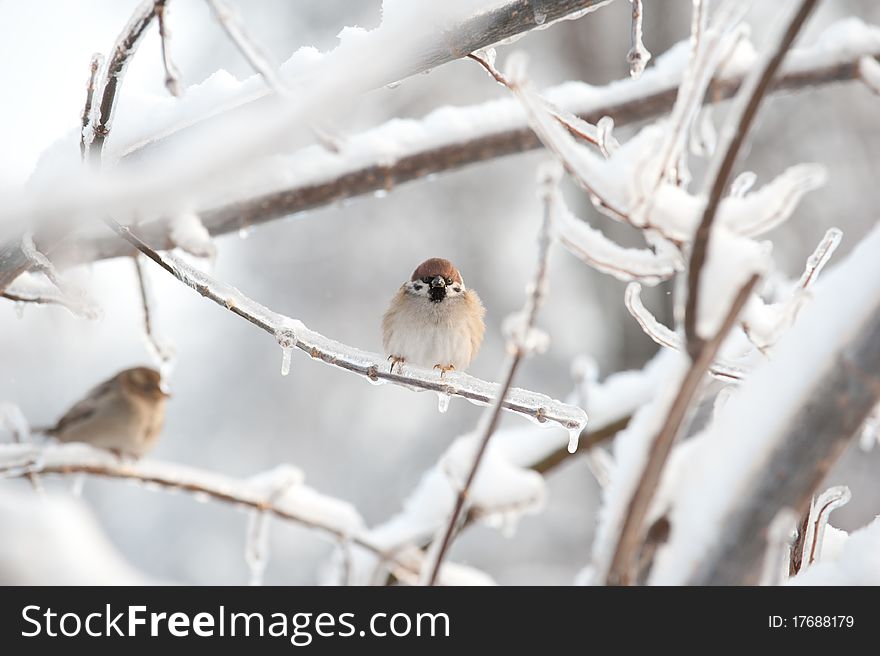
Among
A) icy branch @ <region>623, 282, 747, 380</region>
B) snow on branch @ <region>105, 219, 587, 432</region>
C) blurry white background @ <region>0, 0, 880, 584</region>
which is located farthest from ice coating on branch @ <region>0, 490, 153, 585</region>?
blurry white background @ <region>0, 0, 880, 584</region>

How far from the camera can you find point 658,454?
0.83 metres

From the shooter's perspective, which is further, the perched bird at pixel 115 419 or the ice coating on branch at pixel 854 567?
the perched bird at pixel 115 419

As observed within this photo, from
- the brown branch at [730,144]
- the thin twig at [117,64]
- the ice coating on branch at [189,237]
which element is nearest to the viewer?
the brown branch at [730,144]

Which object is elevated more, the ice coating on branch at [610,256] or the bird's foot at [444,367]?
the bird's foot at [444,367]

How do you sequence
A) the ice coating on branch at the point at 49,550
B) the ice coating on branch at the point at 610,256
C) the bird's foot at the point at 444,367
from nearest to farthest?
1. the ice coating on branch at the point at 610,256
2. the ice coating on branch at the point at 49,550
3. the bird's foot at the point at 444,367

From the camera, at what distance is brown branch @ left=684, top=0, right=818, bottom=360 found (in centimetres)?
81

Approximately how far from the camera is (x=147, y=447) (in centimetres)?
492

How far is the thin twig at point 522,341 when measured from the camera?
930 millimetres

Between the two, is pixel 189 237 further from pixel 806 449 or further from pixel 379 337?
pixel 379 337

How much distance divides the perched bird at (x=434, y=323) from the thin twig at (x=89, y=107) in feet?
6.74

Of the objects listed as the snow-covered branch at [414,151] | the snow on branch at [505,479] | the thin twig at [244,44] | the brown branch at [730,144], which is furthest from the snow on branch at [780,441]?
the snow on branch at [505,479]

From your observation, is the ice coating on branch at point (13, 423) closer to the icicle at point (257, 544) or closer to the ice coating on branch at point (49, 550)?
the ice coating on branch at point (49, 550)

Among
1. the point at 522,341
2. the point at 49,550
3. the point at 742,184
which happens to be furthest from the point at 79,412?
the point at 522,341

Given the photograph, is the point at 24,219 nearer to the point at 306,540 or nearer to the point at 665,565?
the point at 665,565
